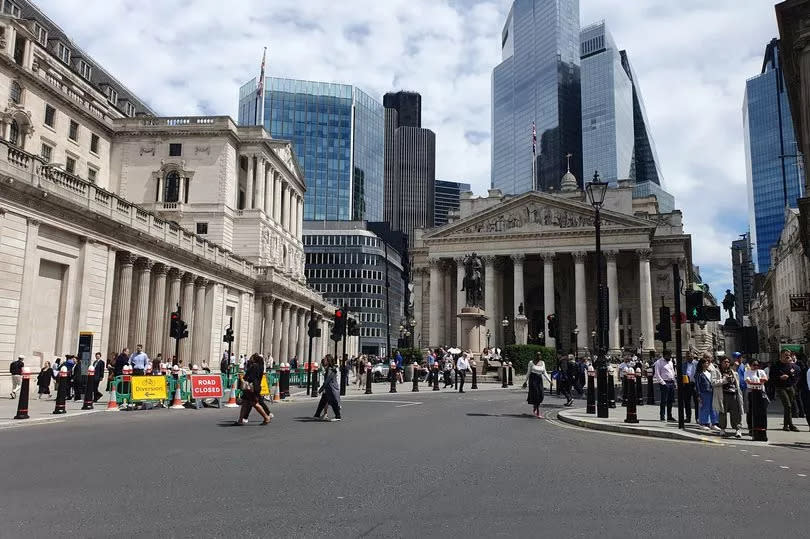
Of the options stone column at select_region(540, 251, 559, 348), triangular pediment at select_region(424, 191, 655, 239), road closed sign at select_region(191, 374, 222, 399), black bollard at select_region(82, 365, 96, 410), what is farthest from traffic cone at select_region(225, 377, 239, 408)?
triangular pediment at select_region(424, 191, 655, 239)

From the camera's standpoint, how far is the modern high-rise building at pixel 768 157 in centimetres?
15062

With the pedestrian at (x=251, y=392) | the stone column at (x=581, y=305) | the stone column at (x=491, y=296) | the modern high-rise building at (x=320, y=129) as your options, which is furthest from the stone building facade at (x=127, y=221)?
the modern high-rise building at (x=320, y=129)

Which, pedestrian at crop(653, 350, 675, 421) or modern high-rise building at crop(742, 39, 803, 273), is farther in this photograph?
modern high-rise building at crop(742, 39, 803, 273)

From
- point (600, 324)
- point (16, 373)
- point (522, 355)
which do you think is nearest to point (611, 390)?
point (600, 324)

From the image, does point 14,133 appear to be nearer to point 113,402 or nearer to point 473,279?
point 113,402

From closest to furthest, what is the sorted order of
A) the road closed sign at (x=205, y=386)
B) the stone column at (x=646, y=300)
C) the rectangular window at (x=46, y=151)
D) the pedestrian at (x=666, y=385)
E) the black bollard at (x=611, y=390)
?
the pedestrian at (x=666, y=385), the road closed sign at (x=205, y=386), the black bollard at (x=611, y=390), the rectangular window at (x=46, y=151), the stone column at (x=646, y=300)

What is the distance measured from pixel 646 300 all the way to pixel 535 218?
14.6 meters

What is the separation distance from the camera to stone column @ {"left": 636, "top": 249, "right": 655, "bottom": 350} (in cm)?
6538

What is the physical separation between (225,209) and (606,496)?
165ft

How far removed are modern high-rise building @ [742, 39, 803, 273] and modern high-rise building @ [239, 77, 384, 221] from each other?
335 feet

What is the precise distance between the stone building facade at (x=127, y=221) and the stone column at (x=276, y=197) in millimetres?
125

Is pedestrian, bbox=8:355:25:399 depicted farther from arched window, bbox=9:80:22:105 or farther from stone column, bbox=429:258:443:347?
stone column, bbox=429:258:443:347

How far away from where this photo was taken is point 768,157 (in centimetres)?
15638

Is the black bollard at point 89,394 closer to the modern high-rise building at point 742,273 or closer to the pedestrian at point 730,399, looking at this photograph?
the pedestrian at point 730,399
